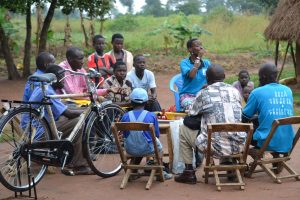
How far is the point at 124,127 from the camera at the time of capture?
5941 millimetres

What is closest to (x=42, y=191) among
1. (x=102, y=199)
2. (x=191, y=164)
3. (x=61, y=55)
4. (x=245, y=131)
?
(x=102, y=199)

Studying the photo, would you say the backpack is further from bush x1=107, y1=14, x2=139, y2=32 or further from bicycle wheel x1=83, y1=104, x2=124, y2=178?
bush x1=107, y1=14, x2=139, y2=32

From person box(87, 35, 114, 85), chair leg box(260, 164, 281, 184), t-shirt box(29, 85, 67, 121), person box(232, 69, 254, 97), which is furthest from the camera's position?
person box(87, 35, 114, 85)

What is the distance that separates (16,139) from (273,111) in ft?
8.97

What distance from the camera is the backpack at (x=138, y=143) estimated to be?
242 inches

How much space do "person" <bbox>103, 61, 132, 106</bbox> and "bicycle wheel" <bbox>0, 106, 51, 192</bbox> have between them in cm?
198

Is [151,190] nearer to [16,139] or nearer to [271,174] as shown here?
[271,174]

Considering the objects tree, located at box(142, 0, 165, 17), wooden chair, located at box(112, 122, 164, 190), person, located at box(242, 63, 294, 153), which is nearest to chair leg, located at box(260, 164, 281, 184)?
person, located at box(242, 63, 294, 153)

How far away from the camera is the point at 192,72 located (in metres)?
7.84

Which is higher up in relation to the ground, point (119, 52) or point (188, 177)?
point (119, 52)

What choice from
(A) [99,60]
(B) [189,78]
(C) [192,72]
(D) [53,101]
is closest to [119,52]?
(A) [99,60]

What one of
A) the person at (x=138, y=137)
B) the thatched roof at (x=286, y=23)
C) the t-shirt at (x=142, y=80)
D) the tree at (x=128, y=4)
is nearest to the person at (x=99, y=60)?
the t-shirt at (x=142, y=80)

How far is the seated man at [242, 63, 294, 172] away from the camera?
20.5ft

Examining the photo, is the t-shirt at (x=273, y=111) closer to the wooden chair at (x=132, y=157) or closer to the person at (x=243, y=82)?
the wooden chair at (x=132, y=157)
